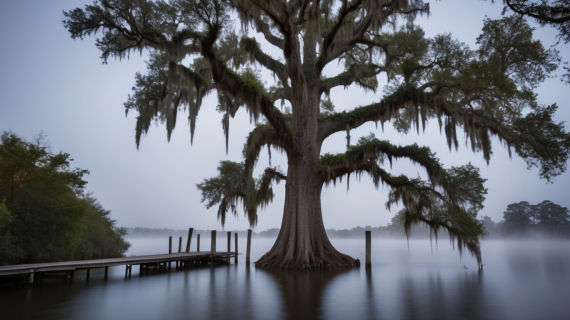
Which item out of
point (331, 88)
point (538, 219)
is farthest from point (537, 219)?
point (331, 88)

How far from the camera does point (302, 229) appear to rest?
18188mm

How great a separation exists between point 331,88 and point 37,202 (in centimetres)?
1479

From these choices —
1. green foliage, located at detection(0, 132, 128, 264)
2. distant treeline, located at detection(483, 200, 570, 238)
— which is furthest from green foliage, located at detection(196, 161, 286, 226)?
distant treeline, located at detection(483, 200, 570, 238)

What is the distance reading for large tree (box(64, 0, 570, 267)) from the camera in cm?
1375

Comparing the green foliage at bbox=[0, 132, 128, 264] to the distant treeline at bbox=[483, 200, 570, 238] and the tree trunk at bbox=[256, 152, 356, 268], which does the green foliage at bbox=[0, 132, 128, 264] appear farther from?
the distant treeline at bbox=[483, 200, 570, 238]

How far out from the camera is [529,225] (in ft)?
364

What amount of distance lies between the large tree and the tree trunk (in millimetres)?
52

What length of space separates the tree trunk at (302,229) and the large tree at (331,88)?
5 cm

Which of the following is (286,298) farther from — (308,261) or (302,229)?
(302,229)

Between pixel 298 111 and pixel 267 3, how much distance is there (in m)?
6.77

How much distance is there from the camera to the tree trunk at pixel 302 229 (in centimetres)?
1795

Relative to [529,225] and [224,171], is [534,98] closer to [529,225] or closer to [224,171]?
[224,171]

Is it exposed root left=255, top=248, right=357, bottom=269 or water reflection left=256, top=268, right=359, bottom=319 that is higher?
exposed root left=255, top=248, right=357, bottom=269

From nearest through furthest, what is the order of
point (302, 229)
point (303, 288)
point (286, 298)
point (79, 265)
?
point (286, 298) → point (303, 288) → point (79, 265) → point (302, 229)
